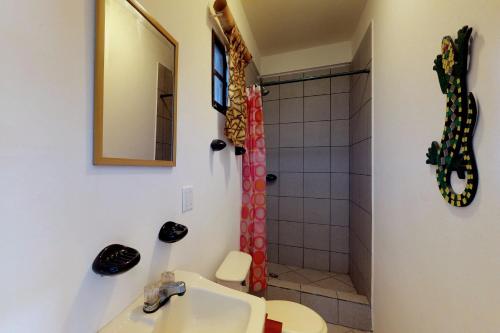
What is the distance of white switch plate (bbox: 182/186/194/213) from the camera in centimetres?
98

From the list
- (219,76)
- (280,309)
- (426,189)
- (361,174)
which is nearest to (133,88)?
(219,76)

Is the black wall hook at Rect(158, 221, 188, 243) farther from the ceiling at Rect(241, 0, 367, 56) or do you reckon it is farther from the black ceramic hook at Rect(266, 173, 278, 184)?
the ceiling at Rect(241, 0, 367, 56)

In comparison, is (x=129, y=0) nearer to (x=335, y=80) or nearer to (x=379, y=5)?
(x=379, y=5)

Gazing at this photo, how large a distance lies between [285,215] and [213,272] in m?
1.39

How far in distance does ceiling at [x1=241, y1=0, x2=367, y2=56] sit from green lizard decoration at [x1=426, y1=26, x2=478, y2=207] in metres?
1.47

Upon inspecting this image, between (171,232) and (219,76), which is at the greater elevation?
(219,76)

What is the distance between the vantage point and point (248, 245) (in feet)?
5.76

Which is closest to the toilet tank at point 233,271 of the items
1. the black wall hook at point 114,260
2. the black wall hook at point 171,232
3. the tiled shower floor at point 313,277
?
the black wall hook at point 171,232

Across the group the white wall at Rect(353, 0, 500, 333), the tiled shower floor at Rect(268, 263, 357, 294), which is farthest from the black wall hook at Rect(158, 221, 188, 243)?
the tiled shower floor at Rect(268, 263, 357, 294)

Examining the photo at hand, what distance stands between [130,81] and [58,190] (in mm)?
406

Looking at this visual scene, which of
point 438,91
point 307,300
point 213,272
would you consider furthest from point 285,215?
point 438,91

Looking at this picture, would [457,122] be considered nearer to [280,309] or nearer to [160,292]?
[160,292]

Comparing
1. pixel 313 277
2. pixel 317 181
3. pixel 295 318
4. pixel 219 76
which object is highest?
pixel 219 76

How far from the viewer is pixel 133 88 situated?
2.35ft
